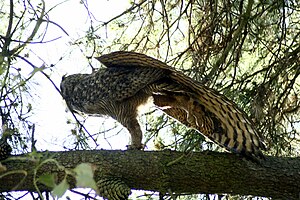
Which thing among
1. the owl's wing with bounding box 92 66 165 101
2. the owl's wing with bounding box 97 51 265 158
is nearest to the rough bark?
the owl's wing with bounding box 97 51 265 158

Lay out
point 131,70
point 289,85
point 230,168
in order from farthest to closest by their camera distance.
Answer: point 289,85, point 131,70, point 230,168

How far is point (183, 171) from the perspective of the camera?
2031 millimetres

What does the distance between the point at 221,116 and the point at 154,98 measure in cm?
37

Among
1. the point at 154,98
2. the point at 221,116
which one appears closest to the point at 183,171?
the point at 221,116

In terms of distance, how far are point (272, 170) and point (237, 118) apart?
0.66ft

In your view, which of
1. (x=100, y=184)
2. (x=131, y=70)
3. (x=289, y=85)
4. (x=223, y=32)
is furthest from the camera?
(x=223, y=32)

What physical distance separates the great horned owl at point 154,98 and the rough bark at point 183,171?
77 mm

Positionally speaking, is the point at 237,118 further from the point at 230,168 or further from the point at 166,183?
the point at 166,183

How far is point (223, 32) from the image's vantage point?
10.4 feet

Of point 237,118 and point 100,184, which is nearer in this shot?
point 100,184

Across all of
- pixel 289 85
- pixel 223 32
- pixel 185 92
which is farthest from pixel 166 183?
pixel 223 32

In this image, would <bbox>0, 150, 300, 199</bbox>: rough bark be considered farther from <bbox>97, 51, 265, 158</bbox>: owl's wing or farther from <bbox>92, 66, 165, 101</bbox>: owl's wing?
<bbox>92, 66, 165, 101</bbox>: owl's wing

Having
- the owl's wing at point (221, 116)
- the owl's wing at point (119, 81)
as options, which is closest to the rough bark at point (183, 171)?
the owl's wing at point (221, 116)

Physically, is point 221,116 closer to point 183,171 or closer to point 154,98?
point 183,171
